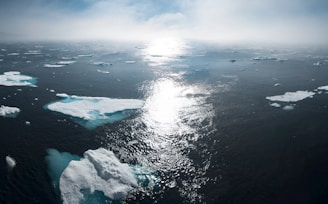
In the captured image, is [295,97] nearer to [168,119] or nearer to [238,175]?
[168,119]

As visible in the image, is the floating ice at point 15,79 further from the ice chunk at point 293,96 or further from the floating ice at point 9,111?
the ice chunk at point 293,96

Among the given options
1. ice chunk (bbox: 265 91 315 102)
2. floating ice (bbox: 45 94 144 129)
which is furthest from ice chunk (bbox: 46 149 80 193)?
ice chunk (bbox: 265 91 315 102)

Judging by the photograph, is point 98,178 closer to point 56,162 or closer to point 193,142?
point 56,162

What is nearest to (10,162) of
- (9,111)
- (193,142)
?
(9,111)

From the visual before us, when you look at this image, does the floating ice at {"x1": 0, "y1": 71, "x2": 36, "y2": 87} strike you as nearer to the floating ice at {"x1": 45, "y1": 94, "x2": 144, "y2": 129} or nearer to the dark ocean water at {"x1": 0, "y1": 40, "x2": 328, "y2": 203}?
the dark ocean water at {"x1": 0, "y1": 40, "x2": 328, "y2": 203}

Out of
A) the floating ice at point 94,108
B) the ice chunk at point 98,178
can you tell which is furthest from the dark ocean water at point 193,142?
the floating ice at point 94,108

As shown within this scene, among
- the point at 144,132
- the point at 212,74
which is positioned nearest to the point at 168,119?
the point at 144,132
